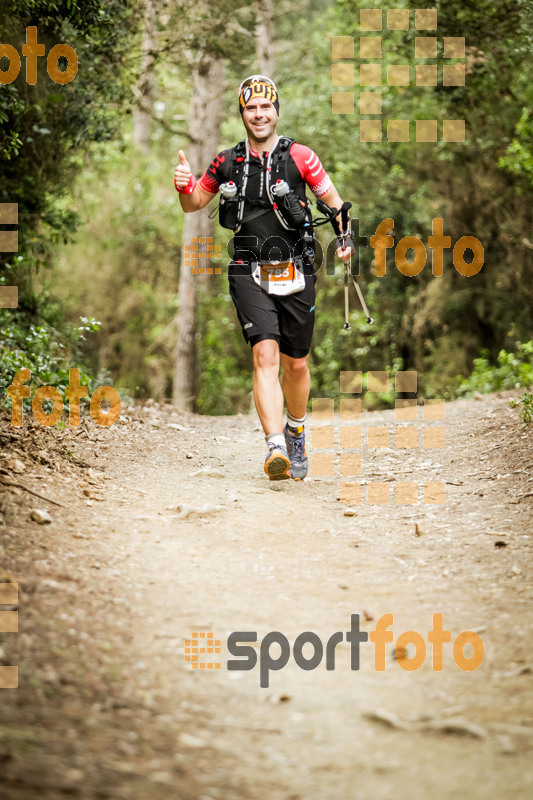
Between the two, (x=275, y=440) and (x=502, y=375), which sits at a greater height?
(x=502, y=375)

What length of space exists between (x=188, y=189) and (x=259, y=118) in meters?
0.69

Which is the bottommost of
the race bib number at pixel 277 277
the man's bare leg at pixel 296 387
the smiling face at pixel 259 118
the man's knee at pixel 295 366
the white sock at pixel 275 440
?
the white sock at pixel 275 440

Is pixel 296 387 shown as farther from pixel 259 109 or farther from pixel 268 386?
pixel 259 109

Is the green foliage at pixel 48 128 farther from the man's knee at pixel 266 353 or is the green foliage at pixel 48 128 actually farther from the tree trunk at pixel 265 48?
the tree trunk at pixel 265 48

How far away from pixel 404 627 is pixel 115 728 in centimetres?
137

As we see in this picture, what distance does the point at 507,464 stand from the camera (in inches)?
235

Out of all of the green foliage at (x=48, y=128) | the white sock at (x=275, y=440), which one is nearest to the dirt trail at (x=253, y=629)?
the white sock at (x=275, y=440)

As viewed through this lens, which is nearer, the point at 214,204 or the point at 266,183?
the point at 266,183

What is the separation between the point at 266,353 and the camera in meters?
5.47

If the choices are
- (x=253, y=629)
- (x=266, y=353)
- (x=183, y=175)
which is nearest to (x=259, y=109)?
(x=183, y=175)

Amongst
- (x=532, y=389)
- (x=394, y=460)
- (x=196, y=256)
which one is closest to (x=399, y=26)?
(x=196, y=256)

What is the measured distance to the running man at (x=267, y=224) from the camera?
5.41 metres

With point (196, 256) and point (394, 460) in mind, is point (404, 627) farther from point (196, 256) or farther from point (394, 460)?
point (196, 256)

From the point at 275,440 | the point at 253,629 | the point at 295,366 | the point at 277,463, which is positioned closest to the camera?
the point at 253,629
